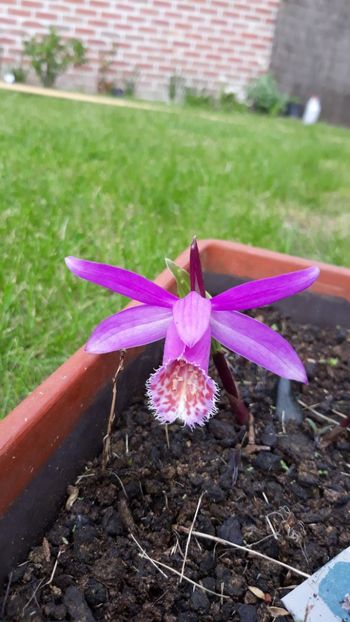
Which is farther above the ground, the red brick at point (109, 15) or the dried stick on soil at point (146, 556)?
the red brick at point (109, 15)

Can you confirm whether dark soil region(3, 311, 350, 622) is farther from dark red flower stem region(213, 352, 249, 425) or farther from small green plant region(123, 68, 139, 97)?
small green plant region(123, 68, 139, 97)

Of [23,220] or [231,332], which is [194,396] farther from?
[23,220]

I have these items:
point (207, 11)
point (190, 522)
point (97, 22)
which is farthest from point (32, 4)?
point (190, 522)

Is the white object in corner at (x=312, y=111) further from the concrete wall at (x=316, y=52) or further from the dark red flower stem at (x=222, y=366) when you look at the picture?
the dark red flower stem at (x=222, y=366)

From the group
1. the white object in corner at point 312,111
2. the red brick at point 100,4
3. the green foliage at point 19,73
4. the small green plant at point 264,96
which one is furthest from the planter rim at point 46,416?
the white object in corner at point 312,111

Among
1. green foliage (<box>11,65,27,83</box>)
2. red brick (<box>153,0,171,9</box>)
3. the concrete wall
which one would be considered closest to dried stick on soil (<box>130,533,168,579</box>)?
green foliage (<box>11,65,27,83</box>)

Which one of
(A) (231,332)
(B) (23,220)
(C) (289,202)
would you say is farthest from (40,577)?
(C) (289,202)
